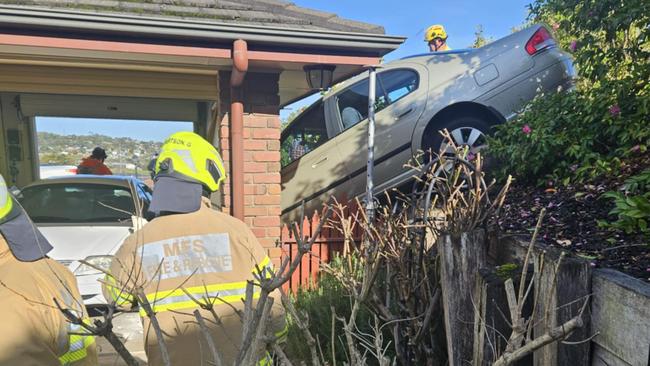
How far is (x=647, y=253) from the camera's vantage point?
5.82ft

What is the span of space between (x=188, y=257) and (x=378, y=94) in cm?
418

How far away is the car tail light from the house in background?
1.96m

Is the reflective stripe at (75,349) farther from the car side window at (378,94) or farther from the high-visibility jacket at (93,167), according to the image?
the high-visibility jacket at (93,167)

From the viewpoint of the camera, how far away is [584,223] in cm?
234

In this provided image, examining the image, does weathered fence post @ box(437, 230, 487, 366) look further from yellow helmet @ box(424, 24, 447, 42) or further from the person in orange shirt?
the person in orange shirt

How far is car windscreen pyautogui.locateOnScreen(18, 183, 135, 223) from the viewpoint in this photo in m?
4.83

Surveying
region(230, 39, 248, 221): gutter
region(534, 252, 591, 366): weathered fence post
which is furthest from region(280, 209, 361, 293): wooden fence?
region(534, 252, 591, 366): weathered fence post

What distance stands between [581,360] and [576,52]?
302cm

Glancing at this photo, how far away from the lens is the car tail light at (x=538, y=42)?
5.07 metres

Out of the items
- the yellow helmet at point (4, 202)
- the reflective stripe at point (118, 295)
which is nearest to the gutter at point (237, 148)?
the reflective stripe at point (118, 295)

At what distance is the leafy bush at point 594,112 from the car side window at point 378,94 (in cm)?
162

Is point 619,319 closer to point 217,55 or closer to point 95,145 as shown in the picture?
point 217,55

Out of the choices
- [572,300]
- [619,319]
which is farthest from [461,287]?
[619,319]

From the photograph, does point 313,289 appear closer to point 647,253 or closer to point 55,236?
point 55,236
